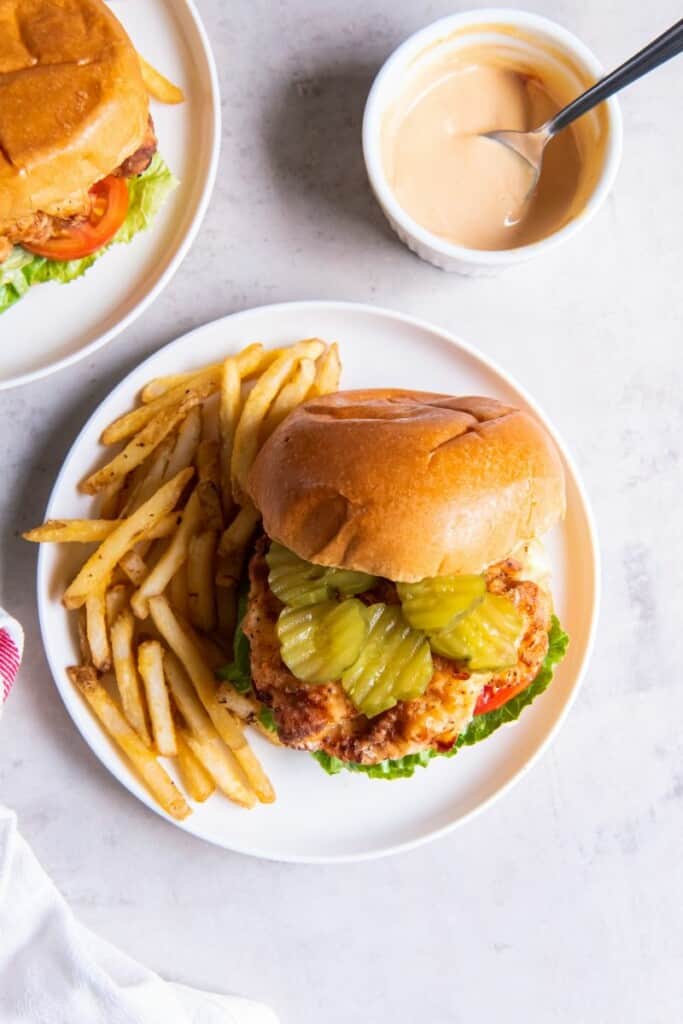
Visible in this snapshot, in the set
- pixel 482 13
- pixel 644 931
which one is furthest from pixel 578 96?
pixel 644 931

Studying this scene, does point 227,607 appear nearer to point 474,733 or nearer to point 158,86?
point 474,733

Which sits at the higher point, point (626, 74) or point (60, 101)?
point (626, 74)

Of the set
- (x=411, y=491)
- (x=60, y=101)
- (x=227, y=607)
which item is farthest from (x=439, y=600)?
(x=60, y=101)

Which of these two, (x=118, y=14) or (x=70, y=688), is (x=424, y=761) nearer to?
(x=70, y=688)

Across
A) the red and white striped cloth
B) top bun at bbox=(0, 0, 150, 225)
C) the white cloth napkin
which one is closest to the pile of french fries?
the red and white striped cloth

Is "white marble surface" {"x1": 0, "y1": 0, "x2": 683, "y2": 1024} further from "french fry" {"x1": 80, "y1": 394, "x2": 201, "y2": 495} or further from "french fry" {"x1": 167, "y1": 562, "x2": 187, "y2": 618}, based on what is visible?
"french fry" {"x1": 167, "y1": 562, "x2": 187, "y2": 618}
